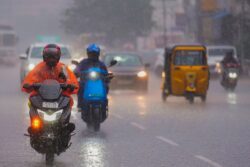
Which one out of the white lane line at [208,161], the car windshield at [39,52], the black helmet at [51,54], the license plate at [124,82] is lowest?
the license plate at [124,82]

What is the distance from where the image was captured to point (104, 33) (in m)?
109

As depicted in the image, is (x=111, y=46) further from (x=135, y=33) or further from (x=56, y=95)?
(x=56, y=95)

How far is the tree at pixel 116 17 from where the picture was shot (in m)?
108

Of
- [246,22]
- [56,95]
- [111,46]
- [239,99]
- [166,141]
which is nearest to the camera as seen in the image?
[56,95]

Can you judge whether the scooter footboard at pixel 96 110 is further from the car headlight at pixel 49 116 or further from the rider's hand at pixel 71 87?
the car headlight at pixel 49 116

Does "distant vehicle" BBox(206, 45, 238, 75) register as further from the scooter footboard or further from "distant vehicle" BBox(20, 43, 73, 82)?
the scooter footboard

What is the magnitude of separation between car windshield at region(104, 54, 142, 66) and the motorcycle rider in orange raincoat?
2026 centimetres

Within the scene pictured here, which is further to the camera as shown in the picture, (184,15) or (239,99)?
(184,15)

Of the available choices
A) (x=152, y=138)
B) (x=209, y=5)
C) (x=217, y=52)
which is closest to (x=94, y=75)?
(x=152, y=138)

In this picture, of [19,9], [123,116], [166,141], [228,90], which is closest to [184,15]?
[228,90]

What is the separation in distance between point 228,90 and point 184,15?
53493mm

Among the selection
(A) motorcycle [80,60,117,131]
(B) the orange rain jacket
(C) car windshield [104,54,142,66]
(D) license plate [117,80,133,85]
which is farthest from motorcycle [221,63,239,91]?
(B) the orange rain jacket

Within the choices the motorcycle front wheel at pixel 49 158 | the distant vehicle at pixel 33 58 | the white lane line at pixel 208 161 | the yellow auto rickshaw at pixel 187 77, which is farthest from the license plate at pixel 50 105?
the distant vehicle at pixel 33 58

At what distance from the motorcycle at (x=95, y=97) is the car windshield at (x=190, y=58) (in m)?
9.17
